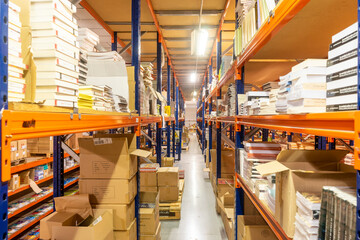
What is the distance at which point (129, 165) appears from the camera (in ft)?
7.67

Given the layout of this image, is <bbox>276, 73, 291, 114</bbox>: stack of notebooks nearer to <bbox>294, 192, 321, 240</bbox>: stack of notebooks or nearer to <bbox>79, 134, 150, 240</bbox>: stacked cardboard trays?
<bbox>294, 192, 321, 240</bbox>: stack of notebooks

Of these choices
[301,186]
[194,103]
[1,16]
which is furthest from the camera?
[194,103]

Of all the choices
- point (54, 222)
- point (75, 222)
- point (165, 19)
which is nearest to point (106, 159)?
point (75, 222)

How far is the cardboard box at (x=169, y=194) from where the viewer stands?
4564 millimetres

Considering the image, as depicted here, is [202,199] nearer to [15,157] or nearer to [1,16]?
[15,157]

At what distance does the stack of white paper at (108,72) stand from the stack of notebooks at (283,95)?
1.49 meters

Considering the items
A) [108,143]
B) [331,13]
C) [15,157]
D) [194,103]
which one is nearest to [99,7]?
[15,157]

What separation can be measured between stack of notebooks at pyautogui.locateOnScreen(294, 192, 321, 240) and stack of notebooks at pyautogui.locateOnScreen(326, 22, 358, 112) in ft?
1.49

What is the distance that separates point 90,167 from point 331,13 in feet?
7.47

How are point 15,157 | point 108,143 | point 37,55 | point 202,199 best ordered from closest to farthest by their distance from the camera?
1. point 37,55
2. point 108,143
3. point 15,157
4. point 202,199

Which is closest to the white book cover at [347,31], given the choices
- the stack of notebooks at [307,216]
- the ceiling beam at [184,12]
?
the stack of notebooks at [307,216]

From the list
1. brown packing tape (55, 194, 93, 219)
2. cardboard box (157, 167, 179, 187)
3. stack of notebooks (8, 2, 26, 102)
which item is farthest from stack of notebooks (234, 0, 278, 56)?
cardboard box (157, 167, 179, 187)

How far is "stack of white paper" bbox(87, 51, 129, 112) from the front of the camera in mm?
2430

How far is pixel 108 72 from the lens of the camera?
2.45 m
